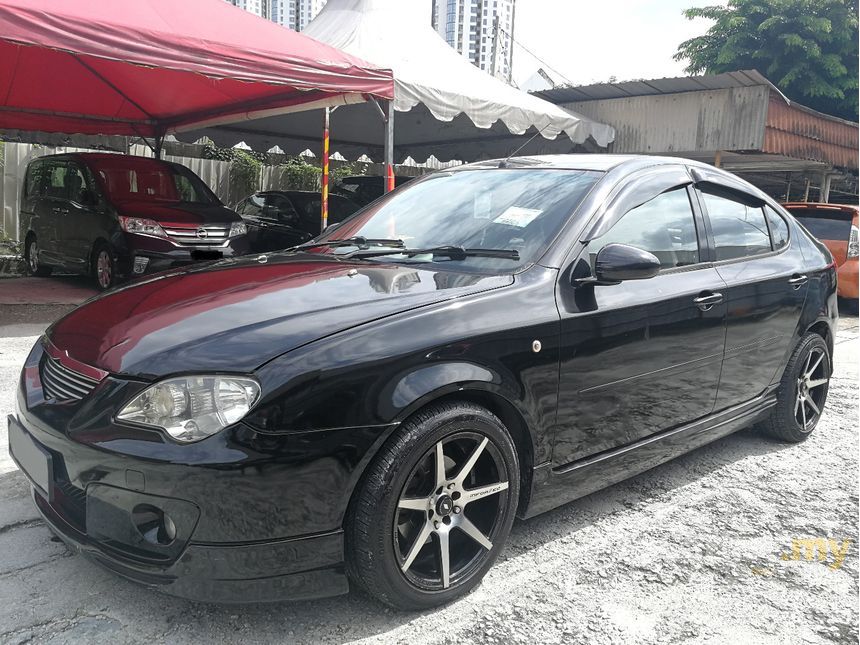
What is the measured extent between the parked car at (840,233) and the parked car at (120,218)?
765cm

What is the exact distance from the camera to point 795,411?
13.4ft

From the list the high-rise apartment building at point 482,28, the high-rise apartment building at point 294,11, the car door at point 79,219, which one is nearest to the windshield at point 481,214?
the car door at point 79,219

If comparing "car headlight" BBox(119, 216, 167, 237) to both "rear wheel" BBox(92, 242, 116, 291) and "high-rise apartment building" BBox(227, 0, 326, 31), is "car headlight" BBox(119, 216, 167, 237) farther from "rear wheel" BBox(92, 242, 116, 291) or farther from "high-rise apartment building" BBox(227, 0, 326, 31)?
"high-rise apartment building" BBox(227, 0, 326, 31)

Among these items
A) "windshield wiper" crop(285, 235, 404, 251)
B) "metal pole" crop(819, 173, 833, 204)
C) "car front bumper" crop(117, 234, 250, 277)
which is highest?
"metal pole" crop(819, 173, 833, 204)

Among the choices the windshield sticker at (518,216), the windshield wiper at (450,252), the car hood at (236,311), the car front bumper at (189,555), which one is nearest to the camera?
the car front bumper at (189,555)

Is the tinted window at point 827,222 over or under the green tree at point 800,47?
under

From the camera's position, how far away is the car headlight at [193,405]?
195 cm

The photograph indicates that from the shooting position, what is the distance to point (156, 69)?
326 inches

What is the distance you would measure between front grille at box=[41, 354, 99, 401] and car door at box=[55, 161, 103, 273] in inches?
250

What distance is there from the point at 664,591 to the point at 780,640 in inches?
15.1

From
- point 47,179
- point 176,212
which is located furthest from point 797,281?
point 47,179

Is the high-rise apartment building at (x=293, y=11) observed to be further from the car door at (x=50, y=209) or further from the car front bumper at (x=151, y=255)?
the car front bumper at (x=151, y=255)

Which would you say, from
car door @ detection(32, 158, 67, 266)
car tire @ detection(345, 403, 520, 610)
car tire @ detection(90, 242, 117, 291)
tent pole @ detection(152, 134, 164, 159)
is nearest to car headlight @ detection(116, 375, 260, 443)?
car tire @ detection(345, 403, 520, 610)

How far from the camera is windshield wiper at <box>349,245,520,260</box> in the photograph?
2781 mm
